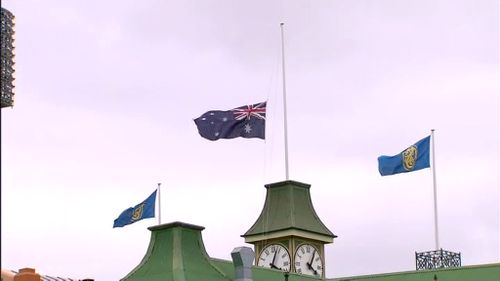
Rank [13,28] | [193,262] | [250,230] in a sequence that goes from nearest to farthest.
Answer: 1. [13,28]
2. [193,262]
3. [250,230]

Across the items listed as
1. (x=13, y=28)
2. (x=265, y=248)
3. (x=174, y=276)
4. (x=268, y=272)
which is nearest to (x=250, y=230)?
(x=265, y=248)

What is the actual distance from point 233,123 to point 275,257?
35.7 feet

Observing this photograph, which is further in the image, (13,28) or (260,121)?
(260,121)

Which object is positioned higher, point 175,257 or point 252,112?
point 252,112

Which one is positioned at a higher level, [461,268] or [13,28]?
[13,28]

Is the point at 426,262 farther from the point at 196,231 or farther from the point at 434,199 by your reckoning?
the point at 196,231

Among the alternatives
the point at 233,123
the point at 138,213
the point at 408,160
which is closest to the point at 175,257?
the point at 233,123

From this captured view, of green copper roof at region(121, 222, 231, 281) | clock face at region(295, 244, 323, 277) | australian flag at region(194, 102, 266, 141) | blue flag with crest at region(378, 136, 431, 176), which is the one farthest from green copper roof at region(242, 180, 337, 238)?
green copper roof at region(121, 222, 231, 281)

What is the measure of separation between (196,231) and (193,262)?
1.76m

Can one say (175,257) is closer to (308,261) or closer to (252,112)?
(252,112)

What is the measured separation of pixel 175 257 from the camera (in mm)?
57844

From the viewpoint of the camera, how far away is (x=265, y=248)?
2781 inches

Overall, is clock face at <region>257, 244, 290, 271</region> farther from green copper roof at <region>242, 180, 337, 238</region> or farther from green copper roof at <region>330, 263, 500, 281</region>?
green copper roof at <region>330, 263, 500, 281</region>

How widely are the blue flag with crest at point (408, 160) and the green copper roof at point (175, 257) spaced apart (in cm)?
1229
